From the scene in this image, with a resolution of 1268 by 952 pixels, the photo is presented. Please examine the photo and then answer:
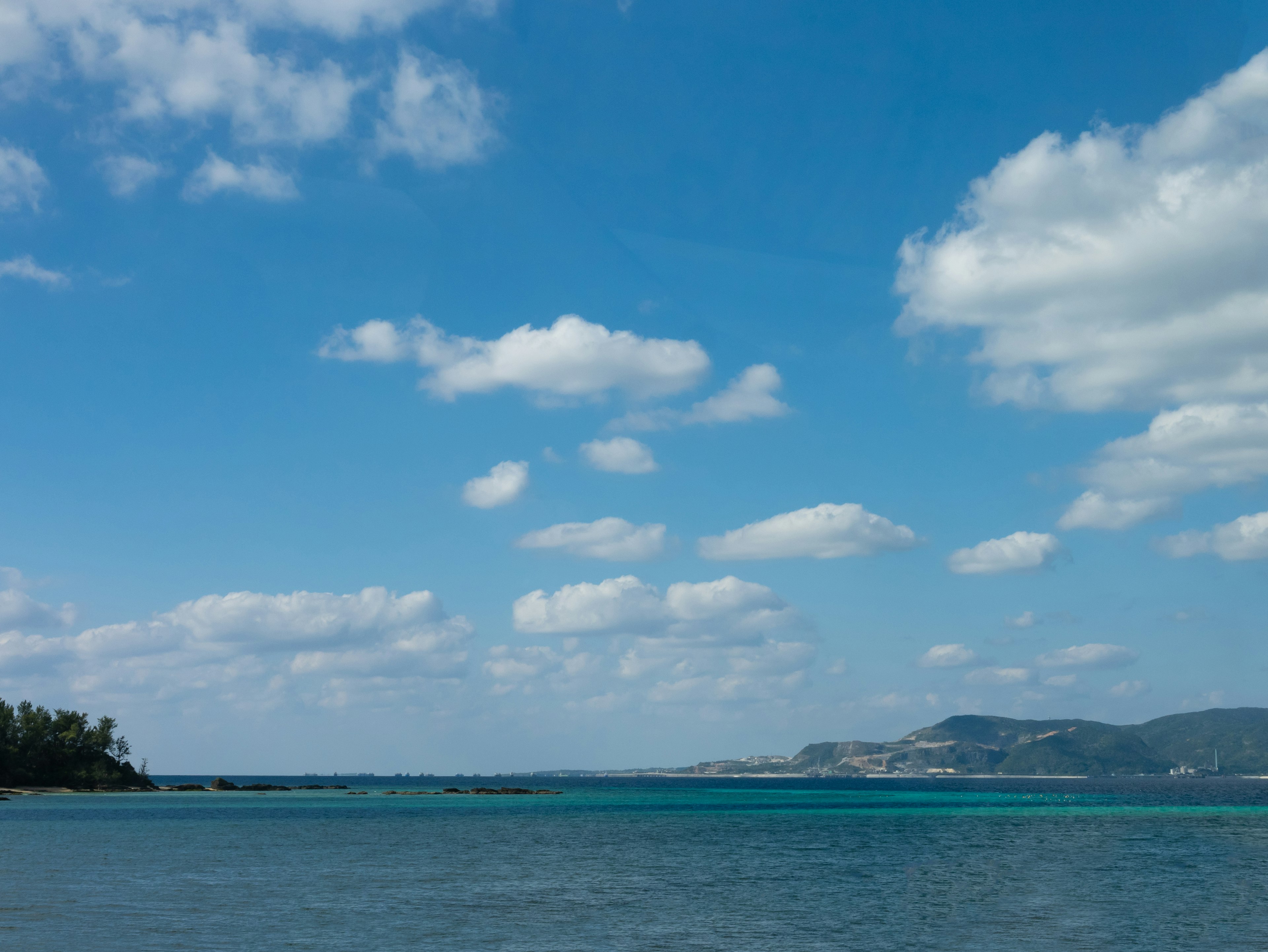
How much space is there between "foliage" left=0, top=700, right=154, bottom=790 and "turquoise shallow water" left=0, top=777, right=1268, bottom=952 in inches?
2498

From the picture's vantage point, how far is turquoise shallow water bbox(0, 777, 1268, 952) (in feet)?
135

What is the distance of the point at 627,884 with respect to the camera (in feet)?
192

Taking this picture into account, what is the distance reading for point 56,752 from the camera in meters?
176

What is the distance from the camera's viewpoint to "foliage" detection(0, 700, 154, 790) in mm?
169250

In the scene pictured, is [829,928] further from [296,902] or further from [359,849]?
[359,849]

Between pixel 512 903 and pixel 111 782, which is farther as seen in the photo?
pixel 111 782

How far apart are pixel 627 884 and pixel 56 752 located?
523 ft

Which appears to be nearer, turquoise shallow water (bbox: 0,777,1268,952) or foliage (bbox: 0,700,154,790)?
turquoise shallow water (bbox: 0,777,1268,952)

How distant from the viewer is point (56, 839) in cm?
8438

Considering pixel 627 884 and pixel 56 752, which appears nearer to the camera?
pixel 627 884

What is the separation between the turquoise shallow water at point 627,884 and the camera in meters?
41.2

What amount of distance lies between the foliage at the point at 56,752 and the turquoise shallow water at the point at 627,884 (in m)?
63.4

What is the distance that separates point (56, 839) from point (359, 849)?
91.6ft

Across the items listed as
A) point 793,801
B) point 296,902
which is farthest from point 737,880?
point 793,801
